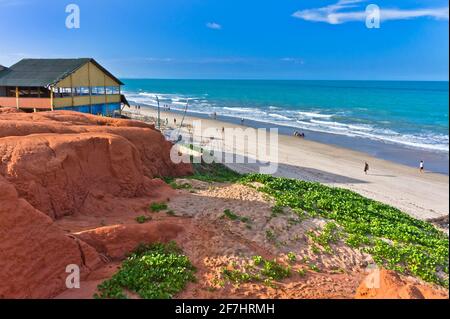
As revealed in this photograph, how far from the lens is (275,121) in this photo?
2734 inches

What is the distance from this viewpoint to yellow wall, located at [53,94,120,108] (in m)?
31.2

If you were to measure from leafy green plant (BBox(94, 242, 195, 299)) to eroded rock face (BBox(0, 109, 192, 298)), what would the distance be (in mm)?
666

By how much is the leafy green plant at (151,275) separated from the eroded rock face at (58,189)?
2.18ft

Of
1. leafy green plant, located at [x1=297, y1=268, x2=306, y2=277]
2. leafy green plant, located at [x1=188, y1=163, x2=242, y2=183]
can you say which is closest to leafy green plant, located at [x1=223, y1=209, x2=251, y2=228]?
leafy green plant, located at [x1=297, y1=268, x2=306, y2=277]

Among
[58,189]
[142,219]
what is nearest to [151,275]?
[142,219]

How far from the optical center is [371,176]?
3319 centimetres

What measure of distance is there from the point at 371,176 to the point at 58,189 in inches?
1068

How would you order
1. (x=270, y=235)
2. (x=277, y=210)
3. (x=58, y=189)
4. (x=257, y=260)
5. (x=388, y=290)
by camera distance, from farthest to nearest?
(x=277, y=210), (x=270, y=235), (x=58, y=189), (x=257, y=260), (x=388, y=290)

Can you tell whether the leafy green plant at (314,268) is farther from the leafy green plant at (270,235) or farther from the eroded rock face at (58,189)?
the eroded rock face at (58,189)

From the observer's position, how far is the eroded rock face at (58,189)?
9008mm

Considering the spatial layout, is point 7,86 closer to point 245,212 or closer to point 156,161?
point 156,161

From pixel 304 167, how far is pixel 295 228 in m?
21.4

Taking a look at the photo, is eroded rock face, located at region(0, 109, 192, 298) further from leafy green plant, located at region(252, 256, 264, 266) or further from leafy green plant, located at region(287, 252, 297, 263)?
leafy green plant, located at region(287, 252, 297, 263)

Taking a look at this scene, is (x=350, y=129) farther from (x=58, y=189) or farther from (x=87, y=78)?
(x=58, y=189)
